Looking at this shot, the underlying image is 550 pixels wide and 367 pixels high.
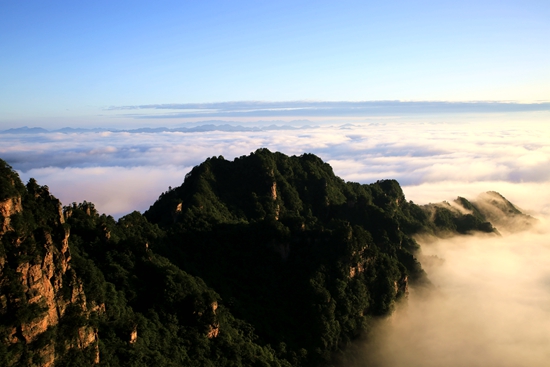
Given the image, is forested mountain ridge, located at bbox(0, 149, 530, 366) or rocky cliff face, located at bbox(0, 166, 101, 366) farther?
forested mountain ridge, located at bbox(0, 149, 530, 366)

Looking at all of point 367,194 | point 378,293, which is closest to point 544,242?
point 367,194

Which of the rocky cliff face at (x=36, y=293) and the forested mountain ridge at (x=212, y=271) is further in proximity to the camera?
the forested mountain ridge at (x=212, y=271)

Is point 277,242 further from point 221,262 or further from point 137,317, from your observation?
point 137,317

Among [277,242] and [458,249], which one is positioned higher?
[277,242]

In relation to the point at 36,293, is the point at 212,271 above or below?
below
